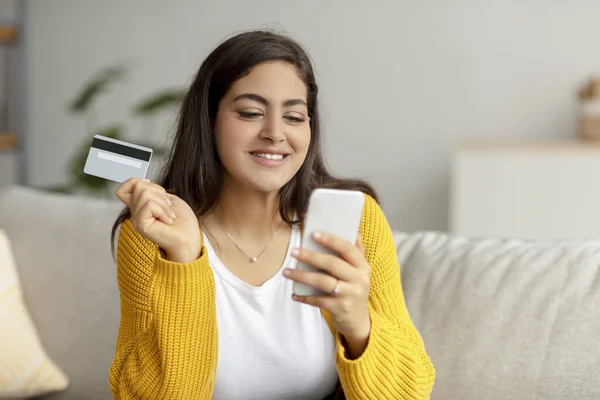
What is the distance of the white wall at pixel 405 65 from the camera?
295 cm

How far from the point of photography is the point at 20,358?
1.79 m

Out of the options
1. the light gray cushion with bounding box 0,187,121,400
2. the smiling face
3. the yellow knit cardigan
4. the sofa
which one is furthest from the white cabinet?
the smiling face

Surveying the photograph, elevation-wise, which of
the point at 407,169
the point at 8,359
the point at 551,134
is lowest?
the point at 8,359

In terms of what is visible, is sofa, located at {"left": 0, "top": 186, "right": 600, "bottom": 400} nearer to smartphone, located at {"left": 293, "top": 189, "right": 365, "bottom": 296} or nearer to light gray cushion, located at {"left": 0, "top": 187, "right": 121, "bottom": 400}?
light gray cushion, located at {"left": 0, "top": 187, "right": 121, "bottom": 400}

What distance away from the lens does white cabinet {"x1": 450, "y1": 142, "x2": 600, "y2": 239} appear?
8.01 ft

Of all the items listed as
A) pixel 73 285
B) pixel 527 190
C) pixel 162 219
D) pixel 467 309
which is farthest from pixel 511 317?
pixel 527 190

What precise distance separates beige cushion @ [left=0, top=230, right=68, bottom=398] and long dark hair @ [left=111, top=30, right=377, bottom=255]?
24.6 inches

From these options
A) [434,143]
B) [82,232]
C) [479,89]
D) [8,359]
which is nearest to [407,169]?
[434,143]

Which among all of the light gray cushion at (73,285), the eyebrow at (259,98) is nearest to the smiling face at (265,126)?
the eyebrow at (259,98)

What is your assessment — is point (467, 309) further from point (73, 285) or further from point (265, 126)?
point (73, 285)

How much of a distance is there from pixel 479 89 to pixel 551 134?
0.31 m

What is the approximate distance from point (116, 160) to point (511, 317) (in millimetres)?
770

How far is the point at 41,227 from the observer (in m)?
1.95

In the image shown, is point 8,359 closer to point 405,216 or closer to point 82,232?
point 82,232
